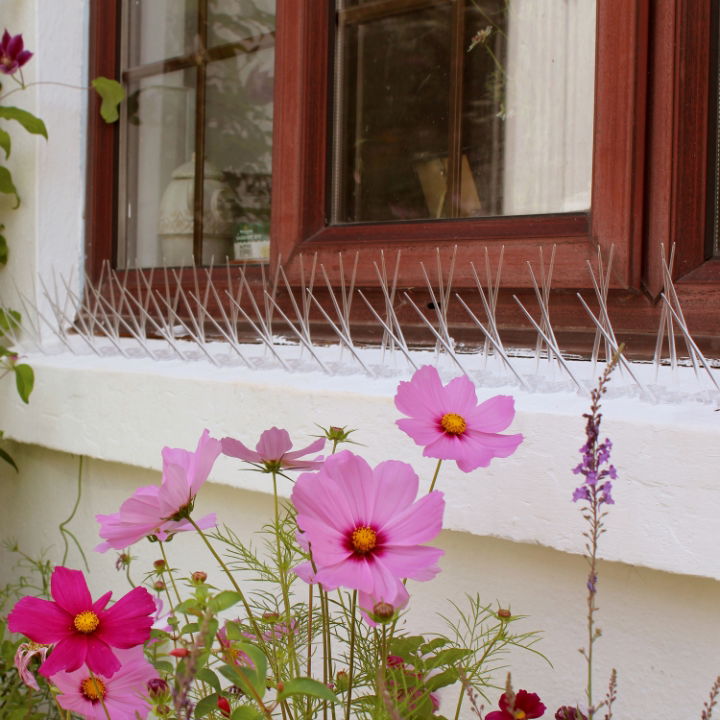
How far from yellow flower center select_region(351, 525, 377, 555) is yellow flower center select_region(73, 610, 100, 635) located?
23 centimetres

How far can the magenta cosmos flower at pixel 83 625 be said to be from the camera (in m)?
0.71

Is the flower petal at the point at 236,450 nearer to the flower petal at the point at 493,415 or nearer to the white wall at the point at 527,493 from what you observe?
the flower petal at the point at 493,415

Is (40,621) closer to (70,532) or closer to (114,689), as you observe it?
(114,689)

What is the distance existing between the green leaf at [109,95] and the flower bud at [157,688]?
153cm

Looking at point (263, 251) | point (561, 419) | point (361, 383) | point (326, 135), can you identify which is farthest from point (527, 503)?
point (263, 251)

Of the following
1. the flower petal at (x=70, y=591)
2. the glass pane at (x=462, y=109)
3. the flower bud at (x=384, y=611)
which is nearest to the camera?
the flower bud at (x=384, y=611)

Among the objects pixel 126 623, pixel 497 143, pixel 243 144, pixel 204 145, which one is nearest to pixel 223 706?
pixel 126 623

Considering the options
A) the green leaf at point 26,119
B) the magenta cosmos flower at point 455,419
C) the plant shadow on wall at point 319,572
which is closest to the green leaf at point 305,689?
the plant shadow on wall at point 319,572

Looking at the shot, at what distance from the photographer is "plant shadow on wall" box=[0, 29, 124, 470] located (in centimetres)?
178

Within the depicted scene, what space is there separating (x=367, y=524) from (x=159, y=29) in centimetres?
167

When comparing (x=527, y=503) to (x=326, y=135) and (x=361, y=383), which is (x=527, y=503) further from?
(x=326, y=135)

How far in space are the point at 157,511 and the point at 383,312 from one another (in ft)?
2.63

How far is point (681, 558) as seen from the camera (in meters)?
0.92

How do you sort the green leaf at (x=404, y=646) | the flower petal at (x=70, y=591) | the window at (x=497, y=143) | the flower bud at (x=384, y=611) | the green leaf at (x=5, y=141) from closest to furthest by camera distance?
the flower bud at (x=384, y=611), the flower petal at (x=70, y=591), the green leaf at (x=404, y=646), the window at (x=497, y=143), the green leaf at (x=5, y=141)
